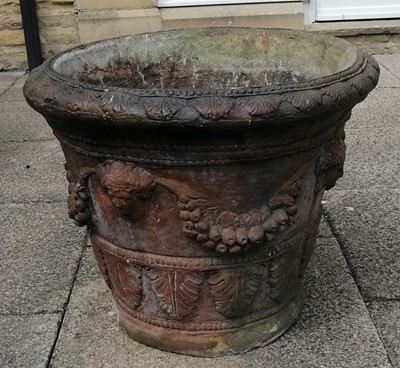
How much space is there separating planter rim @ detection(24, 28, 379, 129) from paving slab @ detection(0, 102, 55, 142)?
278cm

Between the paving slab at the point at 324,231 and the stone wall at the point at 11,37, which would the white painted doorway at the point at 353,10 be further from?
the paving slab at the point at 324,231

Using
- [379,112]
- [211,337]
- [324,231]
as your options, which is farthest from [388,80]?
[211,337]

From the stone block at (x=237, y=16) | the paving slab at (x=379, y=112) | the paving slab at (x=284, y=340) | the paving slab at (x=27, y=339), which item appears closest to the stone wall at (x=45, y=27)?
the stone block at (x=237, y=16)

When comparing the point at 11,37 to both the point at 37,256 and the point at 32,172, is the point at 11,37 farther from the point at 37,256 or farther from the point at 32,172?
the point at 37,256

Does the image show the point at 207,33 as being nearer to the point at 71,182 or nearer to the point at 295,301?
the point at 71,182

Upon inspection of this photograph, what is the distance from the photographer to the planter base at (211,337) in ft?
7.54

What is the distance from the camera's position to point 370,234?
3094 mm

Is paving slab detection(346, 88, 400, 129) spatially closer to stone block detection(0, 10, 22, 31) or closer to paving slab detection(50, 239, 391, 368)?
paving slab detection(50, 239, 391, 368)

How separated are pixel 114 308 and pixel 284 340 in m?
0.68

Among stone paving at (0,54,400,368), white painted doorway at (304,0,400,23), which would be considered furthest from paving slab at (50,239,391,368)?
white painted doorway at (304,0,400,23)

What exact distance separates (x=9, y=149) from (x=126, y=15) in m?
1.87

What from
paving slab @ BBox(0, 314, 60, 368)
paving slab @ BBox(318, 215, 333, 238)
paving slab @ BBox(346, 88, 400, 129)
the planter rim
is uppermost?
→ the planter rim

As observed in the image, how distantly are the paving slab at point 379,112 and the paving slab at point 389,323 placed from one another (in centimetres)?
223

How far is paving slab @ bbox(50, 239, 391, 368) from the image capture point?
2.29m
